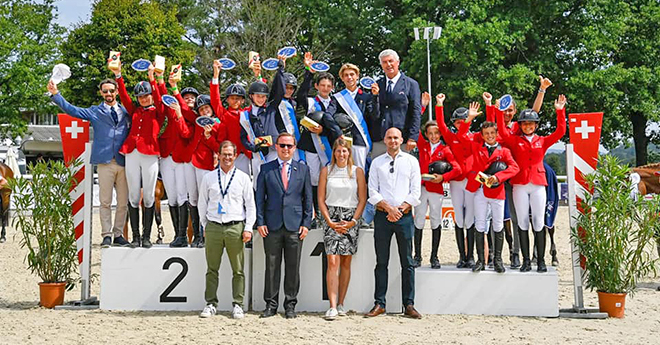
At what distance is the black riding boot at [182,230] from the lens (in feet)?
23.6

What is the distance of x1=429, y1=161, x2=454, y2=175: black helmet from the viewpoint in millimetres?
7019

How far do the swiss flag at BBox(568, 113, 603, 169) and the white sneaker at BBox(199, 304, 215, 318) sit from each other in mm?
4358

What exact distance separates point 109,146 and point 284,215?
2306 millimetres

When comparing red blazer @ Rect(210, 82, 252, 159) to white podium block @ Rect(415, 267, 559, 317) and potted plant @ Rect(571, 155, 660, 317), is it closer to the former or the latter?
white podium block @ Rect(415, 267, 559, 317)

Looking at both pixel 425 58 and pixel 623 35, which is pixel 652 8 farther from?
pixel 425 58

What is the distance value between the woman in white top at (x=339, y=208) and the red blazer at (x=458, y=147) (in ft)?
3.96

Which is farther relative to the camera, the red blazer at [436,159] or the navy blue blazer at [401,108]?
the red blazer at [436,159]

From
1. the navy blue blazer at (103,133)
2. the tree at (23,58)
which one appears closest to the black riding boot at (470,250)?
the navy blue blazer at (103,133)

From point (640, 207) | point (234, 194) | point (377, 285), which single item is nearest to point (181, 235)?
point (234, 194)

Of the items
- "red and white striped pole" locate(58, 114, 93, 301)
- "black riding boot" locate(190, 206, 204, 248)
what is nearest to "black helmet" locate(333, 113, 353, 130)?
"black riding boot" locate(190, 206, 204, 248)

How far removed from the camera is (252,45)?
29.0 metres

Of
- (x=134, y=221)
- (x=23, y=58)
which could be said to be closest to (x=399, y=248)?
(x=134, y=221)

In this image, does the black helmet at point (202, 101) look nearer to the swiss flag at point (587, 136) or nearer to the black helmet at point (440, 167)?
the black helmet at point (440, 167)

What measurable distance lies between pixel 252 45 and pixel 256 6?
1813 millimetres
